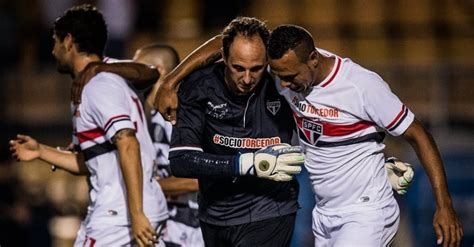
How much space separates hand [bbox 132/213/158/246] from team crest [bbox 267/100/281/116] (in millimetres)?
996

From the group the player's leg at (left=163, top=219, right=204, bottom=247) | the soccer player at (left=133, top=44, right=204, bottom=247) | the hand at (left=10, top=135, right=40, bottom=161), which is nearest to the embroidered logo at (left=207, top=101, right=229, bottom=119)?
the soccer player at (left=133, top=44, right=204, bottom=247)

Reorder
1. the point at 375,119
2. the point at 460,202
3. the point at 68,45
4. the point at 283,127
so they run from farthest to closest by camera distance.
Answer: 1. the point at 460,202
2. the point at 68,45
3. the point at 283,127
4. the point at 375,119

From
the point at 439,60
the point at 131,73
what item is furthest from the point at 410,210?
the point at 131,73

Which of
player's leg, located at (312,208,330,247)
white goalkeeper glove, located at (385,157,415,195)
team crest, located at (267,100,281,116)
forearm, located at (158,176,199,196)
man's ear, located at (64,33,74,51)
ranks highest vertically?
man's ear, located at (64,33,74,51)

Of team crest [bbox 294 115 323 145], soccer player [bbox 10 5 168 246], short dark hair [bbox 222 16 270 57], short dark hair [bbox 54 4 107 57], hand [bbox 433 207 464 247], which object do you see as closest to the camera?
hand [bbox 433 207 464 247]

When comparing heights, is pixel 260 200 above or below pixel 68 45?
below

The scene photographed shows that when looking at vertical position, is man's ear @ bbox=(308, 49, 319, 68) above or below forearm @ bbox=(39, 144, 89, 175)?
above

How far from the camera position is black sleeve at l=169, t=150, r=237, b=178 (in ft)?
21.6

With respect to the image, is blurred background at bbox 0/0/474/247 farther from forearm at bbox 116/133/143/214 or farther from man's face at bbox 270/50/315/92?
man's face at bbox 270/50/315/92

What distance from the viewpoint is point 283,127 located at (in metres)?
7.00

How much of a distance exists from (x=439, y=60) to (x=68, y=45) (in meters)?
7.56

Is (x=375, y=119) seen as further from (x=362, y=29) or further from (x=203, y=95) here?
(x=362, y=29)

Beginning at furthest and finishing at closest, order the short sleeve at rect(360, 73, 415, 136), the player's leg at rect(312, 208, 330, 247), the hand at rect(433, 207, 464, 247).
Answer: the player's leg at rect(312, 208, 330, 247), the short sleeve at rect(360, 73, 415, 136), the hand at rect(433, 207, 464, 247)

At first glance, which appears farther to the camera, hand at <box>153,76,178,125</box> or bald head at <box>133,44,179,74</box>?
bald head at <box>133,44,179,74</box>
